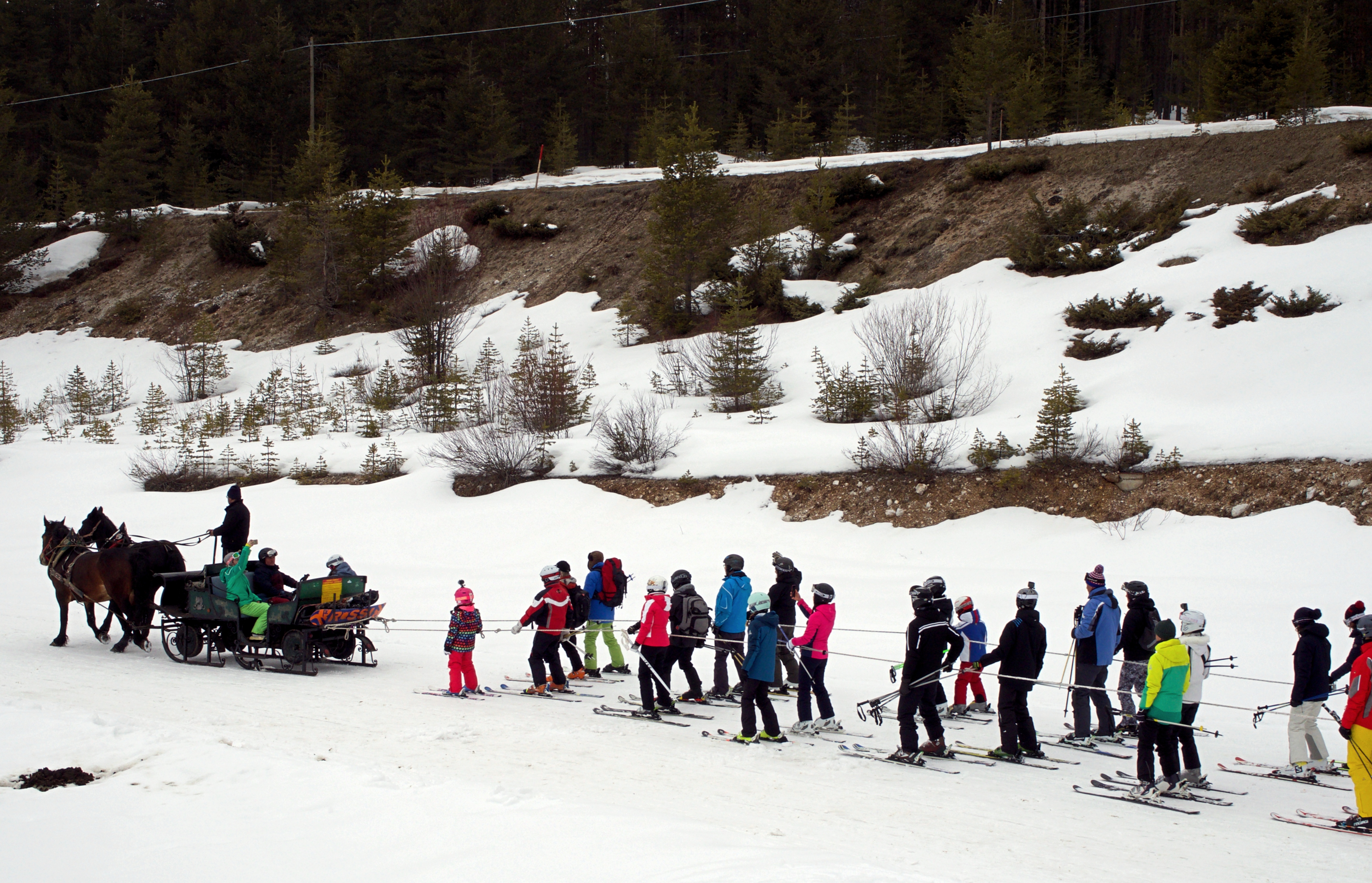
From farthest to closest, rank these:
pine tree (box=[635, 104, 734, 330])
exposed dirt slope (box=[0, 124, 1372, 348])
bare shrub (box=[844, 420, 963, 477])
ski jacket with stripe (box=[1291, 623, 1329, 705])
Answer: pine tree (box=[635, 104, 734, 330]), exposed dirt slope (box=[0, 124, 1372, 348]), bare shrub (box=[844, 420, 963, 477]), ski jacket with stripe (box=[1291, 623, 1329, 705])

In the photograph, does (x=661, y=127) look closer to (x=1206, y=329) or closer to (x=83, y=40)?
(x=1206, y=329)

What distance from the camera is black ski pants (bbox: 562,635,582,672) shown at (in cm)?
1127

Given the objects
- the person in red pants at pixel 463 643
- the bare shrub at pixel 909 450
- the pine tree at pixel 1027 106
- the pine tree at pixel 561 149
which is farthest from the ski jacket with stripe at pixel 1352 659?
the pine tree at pixel 561 149

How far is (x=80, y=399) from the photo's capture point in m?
34.0

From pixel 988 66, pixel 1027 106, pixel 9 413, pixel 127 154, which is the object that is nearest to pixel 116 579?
pixel 9 413

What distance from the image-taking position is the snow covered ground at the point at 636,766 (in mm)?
5703

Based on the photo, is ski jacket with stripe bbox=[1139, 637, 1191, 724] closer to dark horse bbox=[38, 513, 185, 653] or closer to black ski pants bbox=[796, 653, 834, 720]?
black ski pants bbox=[796, 653, 834, 720]

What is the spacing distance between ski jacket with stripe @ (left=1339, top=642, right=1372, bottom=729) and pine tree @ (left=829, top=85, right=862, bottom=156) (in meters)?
34.8

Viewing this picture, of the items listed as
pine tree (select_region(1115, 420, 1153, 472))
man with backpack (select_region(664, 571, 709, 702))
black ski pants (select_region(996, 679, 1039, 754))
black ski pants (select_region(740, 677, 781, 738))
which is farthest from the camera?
pine tree (select_region(1115, 420, 1153, 472))

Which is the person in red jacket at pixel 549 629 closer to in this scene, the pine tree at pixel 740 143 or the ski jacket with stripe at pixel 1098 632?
the ski jacket with stripe at pixel 1098 632

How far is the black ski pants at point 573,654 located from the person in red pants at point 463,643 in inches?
46.4

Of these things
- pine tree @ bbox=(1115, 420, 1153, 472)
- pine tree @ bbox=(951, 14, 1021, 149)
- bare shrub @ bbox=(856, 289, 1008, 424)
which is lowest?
pine tree @ bbox=(1115, 420, 1153, 472)

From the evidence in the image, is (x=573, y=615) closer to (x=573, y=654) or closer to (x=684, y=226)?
(x=573, y=654)

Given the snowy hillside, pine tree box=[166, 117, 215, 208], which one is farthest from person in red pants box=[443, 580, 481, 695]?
pine tree box=[166, 117, 215, 208]
